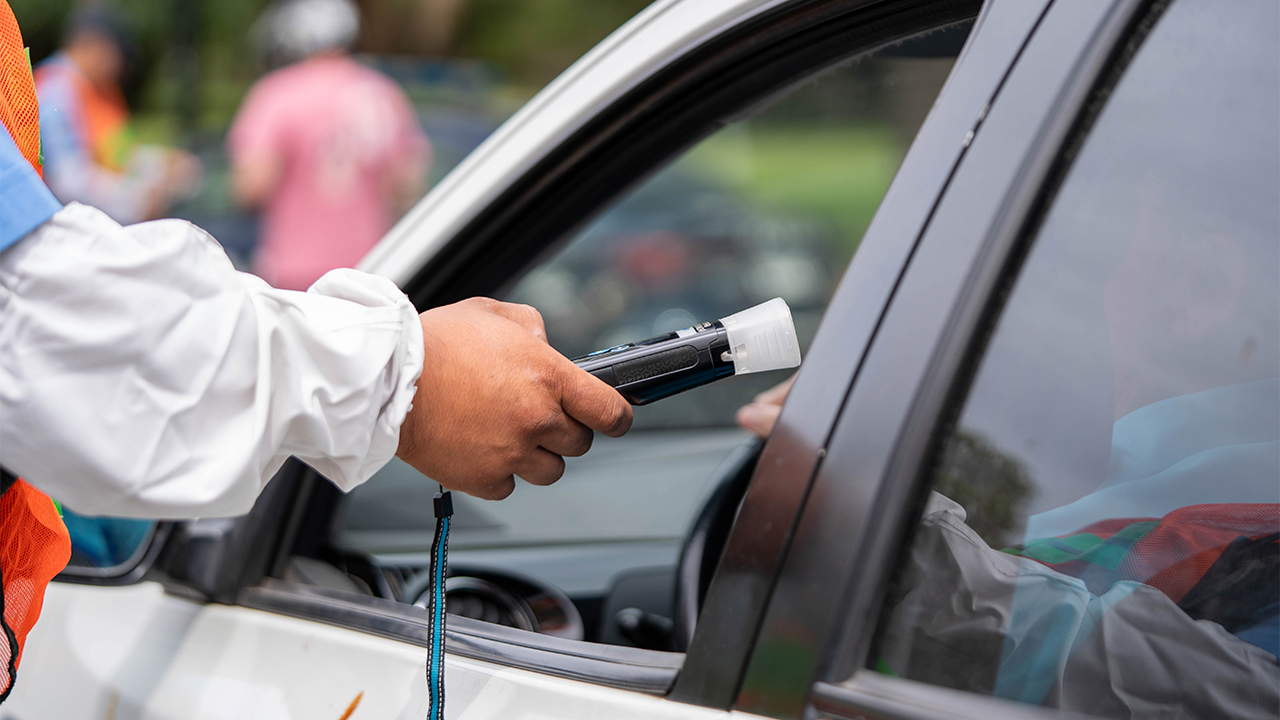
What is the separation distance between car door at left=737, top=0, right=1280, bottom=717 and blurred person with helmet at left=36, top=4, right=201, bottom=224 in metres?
4.48

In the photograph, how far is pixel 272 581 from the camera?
4.69 ft

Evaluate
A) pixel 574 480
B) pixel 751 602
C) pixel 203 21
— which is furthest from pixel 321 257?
pixel 203 21

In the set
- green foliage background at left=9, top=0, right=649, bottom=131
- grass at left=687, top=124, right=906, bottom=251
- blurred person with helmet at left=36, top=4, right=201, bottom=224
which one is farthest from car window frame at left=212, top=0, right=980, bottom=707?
green foliage background at left=9, top=0, right=649, bottom=131

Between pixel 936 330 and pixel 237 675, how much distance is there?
0.94m

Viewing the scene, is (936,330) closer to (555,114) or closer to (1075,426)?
(1075,426)

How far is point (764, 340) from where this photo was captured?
3.58 ft

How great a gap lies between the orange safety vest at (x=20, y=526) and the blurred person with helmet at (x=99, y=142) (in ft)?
12.4

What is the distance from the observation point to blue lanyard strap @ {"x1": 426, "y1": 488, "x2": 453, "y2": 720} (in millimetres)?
995

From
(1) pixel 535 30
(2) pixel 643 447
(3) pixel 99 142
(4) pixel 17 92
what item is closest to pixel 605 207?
(4) pixel 17 92

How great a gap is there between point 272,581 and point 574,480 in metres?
0.98

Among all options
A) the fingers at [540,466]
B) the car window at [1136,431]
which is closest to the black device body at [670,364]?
the fingers at [540,466]

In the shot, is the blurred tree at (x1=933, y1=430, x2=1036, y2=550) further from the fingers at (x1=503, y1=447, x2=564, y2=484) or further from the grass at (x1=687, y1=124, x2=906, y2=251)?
the grass at (x1=687, y1=124, x2=906, y2=251)

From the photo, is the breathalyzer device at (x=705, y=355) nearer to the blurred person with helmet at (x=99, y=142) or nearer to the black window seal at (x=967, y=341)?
the black window seal at (x=967, y=341)

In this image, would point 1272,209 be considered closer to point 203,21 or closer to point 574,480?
point 574,480
